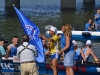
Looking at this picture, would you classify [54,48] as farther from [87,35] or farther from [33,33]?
[87,35]

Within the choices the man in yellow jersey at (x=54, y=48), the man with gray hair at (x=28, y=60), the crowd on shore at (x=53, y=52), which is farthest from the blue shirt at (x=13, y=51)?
the man with gray hair at (x=28, y=60)

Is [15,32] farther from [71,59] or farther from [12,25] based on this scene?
[71,59]

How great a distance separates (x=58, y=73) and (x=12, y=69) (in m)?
1.47

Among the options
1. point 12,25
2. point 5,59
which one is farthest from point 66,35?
point 12,25

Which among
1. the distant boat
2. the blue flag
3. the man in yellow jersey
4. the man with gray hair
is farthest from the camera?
the distant boat

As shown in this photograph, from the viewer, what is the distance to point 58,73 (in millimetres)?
13812

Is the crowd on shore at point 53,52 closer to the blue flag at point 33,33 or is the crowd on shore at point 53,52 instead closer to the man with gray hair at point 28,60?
the man with gray hair at point 28,60

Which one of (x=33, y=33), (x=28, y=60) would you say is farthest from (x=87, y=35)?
(x=28, y=60)

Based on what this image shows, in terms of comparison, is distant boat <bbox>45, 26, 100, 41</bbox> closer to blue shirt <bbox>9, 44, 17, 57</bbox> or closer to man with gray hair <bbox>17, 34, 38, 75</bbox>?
blue shirt <bbox>9, 44, 17, 57</bbox>

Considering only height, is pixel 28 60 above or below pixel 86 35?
above

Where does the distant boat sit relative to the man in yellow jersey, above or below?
below

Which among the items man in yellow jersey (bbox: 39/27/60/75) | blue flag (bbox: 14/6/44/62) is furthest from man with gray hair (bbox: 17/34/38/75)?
blue flag (bbox: 14/6/44/62)

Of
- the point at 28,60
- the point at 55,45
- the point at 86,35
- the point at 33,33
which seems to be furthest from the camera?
the point at 86,35

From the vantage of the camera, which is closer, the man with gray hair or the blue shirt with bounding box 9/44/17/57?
the man with gray hair
